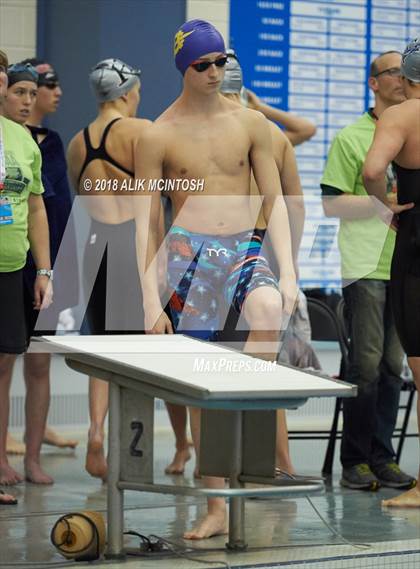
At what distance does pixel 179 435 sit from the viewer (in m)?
5.81

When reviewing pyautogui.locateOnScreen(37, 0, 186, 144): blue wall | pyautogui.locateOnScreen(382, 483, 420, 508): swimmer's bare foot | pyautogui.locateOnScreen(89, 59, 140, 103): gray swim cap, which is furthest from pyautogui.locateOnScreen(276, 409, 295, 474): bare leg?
pyautogui.locateOnScreen(37, 0, 186, 144): blue wall

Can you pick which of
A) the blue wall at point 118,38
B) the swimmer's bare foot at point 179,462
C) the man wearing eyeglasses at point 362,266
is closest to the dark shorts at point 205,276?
the man wearing eyeglasses at point 362,266

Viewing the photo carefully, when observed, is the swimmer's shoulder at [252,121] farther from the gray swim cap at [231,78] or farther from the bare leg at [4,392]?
the bare leg at [4,392]

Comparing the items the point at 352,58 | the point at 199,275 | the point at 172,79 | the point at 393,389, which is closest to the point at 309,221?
the point at 352,58

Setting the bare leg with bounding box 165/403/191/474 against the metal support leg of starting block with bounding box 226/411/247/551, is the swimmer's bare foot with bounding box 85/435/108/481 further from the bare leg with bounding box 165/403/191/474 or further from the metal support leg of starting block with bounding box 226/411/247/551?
the metal support leg of starting block with bounding box 226/411/247/551

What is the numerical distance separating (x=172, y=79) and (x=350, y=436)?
201 cm

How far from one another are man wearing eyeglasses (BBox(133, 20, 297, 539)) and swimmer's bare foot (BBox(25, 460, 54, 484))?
1203 mm

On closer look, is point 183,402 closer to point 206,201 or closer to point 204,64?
point 206,201

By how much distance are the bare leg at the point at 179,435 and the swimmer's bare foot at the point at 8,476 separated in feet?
2.44

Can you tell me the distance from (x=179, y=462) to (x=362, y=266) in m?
1.23

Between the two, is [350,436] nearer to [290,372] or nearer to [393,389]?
[393,389]

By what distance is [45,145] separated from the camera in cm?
552

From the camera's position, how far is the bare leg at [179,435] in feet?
18.8

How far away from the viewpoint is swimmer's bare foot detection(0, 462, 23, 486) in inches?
208
